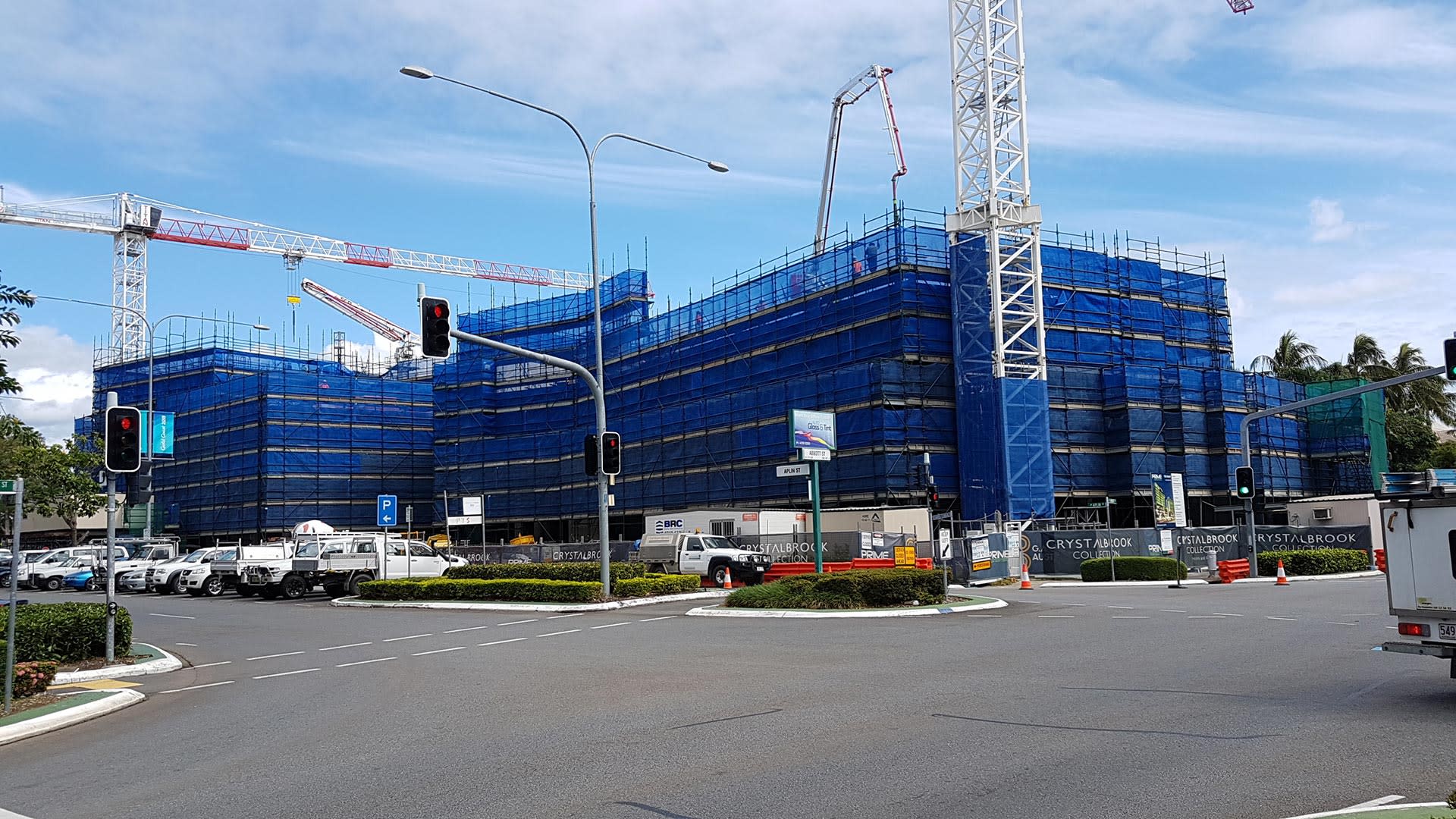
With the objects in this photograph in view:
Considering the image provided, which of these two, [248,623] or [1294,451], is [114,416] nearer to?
[248,623]

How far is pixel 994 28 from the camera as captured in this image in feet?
176

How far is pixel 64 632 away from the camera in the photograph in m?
17.5

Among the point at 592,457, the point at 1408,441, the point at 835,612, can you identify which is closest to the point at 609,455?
the point at 592,457

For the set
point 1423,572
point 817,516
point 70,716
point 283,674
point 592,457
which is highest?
point 592,457

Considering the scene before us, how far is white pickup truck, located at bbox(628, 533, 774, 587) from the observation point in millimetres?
34594

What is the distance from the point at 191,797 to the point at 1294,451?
6068 centimetres

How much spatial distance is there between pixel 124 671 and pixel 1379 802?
1659cm

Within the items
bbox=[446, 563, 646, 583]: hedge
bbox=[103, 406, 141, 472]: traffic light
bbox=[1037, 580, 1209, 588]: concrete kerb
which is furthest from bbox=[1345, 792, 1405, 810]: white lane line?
bbox=[1037, 580, 1209, 588]: concrete kerb

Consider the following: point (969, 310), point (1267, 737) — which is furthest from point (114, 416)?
point (969, 310)

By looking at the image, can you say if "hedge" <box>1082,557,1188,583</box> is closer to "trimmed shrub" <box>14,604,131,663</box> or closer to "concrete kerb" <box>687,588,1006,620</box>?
"concrete kerb" <box>687,588,1006,620</box>

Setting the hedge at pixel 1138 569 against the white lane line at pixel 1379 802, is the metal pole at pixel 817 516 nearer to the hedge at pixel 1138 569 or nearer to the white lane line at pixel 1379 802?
the hedge at pixel 1138 569

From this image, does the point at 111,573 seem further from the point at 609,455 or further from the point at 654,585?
the point at 654,585

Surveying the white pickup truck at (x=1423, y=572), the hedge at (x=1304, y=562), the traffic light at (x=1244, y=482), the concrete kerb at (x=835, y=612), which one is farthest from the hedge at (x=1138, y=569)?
the white pickup truck at (x=1423, y=572)

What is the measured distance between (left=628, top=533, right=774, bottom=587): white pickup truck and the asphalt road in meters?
15.3
